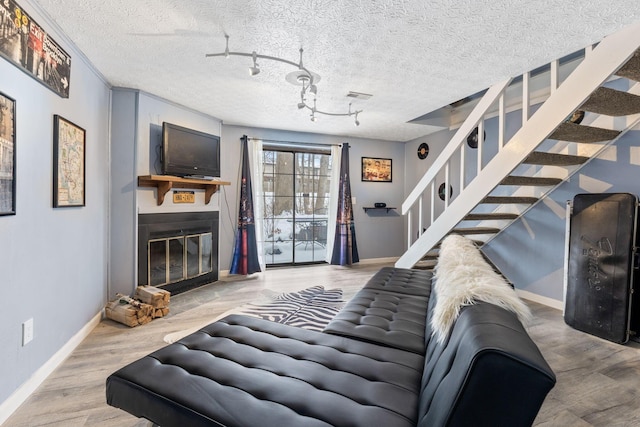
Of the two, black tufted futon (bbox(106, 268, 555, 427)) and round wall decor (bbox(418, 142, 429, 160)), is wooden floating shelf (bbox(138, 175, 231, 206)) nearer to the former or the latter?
black tufted futon (bbox(106, 268, 555, 427))

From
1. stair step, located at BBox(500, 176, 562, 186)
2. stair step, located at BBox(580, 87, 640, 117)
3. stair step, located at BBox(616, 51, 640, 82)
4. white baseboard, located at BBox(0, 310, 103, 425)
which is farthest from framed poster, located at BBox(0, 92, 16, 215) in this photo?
stair step, located at BBox(616, 51, 640, 82)

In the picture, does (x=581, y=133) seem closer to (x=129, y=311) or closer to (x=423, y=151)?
(x=423, y=151)

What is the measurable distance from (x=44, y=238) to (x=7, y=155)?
24.1 inches

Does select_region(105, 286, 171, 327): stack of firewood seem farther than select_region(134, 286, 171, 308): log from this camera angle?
No

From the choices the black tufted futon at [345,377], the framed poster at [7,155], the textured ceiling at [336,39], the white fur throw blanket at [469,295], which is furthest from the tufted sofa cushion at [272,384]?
the textured ceiling at [336,39]

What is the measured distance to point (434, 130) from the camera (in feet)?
16.5

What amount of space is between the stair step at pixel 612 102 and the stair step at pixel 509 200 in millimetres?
1019

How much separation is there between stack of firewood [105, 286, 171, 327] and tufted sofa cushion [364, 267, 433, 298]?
2020mm

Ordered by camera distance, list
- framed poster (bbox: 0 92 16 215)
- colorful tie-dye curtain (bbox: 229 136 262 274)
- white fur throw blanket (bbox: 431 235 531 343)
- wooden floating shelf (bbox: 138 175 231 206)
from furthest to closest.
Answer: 1. colorful tie-dye curtain (bbox: 229 136 262 274)
2. wooden floating shelf (bbox: 138 175 231 206)
3. framed poster (bbox: 0 92 16 215)
4. white fur throw blanket (bbox: 431 235 531 343)

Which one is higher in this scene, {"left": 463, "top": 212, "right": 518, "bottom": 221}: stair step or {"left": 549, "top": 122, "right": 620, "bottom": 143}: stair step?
{"left": 549, "top": 122, "right": 620, "bottom": 143}: stair step

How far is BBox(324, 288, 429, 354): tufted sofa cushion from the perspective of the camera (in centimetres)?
159

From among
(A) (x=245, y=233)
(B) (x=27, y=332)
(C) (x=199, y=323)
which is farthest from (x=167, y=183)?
(B) (x=27, y=332)

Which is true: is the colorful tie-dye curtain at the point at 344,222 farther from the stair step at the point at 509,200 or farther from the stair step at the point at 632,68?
the stair step at the point at 632,68

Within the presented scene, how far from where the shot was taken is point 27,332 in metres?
1.84
